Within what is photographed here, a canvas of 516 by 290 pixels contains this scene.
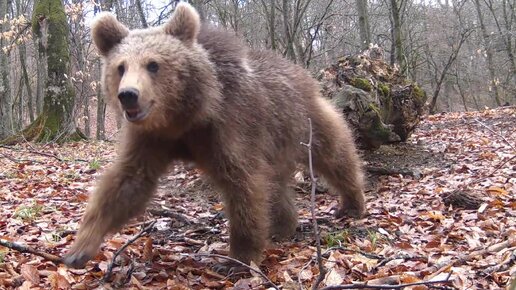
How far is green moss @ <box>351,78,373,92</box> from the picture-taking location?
7.83 m

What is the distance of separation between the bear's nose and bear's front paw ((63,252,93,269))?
40.8 inches

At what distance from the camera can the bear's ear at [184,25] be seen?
3836 mm

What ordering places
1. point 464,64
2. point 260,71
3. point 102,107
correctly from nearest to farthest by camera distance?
1. point 260,71
2. point 102,107
3. point 464,64

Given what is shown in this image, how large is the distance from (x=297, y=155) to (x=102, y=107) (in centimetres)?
2335

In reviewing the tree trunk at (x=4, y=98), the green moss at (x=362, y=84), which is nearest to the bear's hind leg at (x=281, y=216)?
the green moss at (x=362, y=84)

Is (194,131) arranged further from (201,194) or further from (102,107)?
(102,107)

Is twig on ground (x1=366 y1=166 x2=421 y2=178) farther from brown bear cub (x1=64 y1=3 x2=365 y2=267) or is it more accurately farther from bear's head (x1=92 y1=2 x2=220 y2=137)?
bear's head (x1=92 y1=2 x2=220 y2=137)

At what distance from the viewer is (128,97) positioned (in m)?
3.32

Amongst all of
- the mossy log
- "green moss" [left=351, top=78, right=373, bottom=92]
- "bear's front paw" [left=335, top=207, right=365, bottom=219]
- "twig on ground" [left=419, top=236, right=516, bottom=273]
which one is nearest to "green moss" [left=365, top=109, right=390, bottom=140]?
the mossy log

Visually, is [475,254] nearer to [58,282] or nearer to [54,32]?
[58,282]

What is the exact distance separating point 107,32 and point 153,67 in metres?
0.59

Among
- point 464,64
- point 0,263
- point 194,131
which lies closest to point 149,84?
point 194,131

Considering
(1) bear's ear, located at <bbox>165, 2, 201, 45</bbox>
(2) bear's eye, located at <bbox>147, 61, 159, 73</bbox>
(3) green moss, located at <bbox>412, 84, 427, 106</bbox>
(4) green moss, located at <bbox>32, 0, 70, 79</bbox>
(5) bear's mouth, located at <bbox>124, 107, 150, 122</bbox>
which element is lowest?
(3) green moss, located at <bbox>412, 84, 427, 106</bbox>

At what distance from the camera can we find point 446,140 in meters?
10.3
